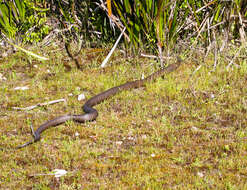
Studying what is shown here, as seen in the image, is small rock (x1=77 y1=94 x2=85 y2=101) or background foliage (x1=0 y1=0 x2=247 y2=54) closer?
small rock (x1=77 y1=94 x2=85 y2=101)

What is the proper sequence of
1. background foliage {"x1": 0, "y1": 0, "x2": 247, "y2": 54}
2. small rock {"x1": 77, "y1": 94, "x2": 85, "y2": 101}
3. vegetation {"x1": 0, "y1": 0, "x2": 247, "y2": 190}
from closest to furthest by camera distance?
vegetation {"x1": 0, "y1": 0, "x2": 247, "y2": 190}, small rock {"x1": 77, "y1": 94, "x2": 85, "y2": 101}, background foliage {"x1": 0, "y1": 0, "x2": 247, "y2": 54}

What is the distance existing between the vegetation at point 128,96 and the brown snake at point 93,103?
0.10 metres

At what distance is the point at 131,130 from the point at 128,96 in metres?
1.30

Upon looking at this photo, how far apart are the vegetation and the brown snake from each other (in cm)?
10

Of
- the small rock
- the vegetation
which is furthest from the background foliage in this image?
the small rock

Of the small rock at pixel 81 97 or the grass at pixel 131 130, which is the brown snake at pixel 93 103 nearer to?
the grass at pixel 131 130

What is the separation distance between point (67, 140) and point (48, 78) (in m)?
2.75

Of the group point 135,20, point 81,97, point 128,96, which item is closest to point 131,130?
point 128,96

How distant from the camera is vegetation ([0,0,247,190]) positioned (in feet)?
12.2

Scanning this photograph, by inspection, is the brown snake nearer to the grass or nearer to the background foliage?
the grass

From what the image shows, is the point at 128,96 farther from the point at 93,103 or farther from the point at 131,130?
the point at 131,130

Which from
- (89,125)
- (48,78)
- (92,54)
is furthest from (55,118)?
(92,54)

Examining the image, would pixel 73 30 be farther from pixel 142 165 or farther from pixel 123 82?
pixel 142 165

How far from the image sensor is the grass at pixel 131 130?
11.8ft
